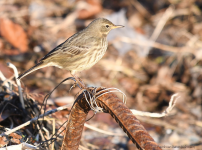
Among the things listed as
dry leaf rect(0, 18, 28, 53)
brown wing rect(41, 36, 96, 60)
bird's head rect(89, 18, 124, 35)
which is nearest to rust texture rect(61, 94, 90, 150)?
brown wing rect(41, 36, 96, 60)

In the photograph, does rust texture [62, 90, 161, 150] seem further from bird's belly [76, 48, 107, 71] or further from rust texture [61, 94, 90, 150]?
bird's belly [76, 48, 107, 71]

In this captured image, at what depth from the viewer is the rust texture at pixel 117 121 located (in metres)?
2.18

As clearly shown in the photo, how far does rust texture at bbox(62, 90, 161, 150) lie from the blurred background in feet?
5.47

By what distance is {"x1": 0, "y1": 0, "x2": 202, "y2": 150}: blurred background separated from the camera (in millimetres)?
5238

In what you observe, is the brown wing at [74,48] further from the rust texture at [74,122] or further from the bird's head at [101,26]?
the rust texture at [74,122]

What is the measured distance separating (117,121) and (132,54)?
5066 millimetres

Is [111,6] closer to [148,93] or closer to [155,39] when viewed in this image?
[155,39]

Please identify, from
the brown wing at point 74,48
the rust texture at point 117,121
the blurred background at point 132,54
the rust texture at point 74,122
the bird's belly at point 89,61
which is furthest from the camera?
the blurred background at point 132,54

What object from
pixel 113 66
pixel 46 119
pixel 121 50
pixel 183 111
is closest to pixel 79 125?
pixel 46 119

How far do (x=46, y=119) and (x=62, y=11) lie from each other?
553 cm

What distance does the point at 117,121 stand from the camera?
2.43 meters

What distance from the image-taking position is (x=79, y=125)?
2.71 m

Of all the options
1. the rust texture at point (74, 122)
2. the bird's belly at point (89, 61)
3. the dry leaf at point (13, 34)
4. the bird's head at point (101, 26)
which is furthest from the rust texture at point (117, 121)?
the dry leaf at point (13, 34)

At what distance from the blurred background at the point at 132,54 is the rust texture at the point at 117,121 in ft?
5.47
